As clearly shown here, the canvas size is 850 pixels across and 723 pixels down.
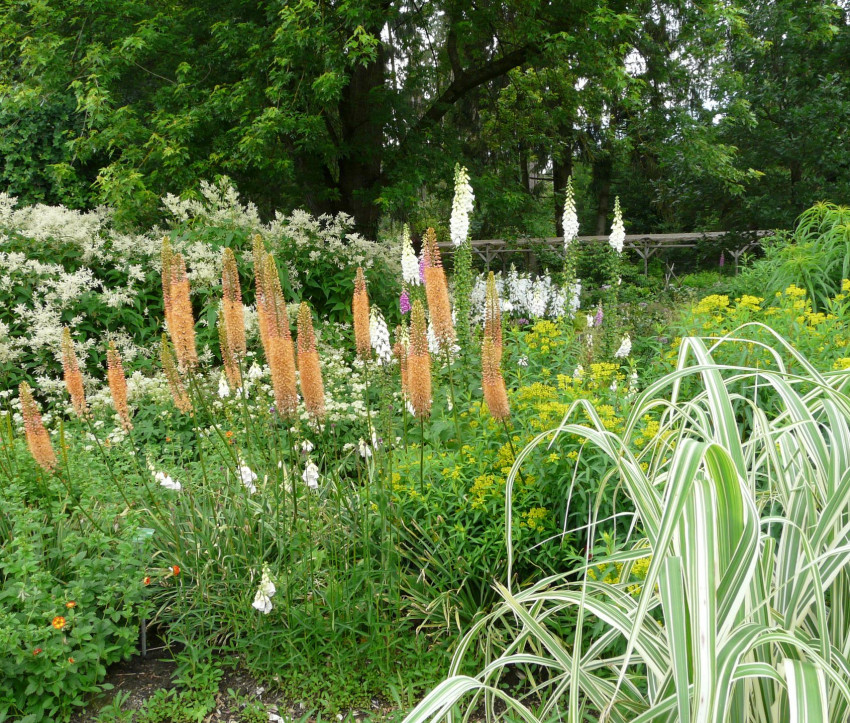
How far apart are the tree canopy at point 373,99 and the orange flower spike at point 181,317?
4.72 meters

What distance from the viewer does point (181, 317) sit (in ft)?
8.52

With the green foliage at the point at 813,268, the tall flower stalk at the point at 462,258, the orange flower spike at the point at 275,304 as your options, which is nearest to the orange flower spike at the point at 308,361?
the orange flower spike at the point at 275,304

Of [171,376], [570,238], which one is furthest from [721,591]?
[570,238]

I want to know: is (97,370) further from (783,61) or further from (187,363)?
(783,61)

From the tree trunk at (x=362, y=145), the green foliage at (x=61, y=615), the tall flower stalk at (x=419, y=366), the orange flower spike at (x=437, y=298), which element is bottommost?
the green foliage at (x=61, y=615)

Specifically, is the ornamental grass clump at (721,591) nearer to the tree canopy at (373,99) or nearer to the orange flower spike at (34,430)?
the orange flower spike at (34,430)

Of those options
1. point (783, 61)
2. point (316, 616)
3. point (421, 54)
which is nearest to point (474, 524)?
point (316, 616)

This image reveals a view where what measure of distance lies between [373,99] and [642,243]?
808 centimetres

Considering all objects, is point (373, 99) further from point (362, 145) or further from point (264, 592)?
point (264, 592)

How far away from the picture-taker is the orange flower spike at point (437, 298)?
9.04ft

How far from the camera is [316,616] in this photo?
8.46 ft

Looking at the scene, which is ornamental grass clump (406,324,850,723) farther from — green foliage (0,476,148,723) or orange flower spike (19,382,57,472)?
orange flower spike (19,382,57,472)

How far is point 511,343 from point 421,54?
7.80 meters

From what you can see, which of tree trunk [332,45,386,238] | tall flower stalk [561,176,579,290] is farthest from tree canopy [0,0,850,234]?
tall flower stalk [561,176,579,290]
